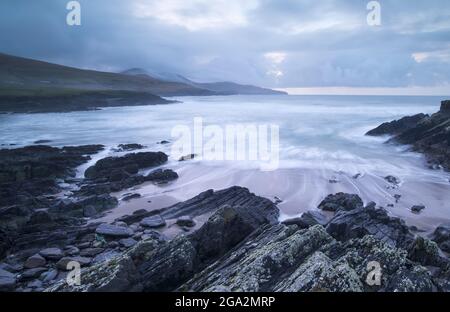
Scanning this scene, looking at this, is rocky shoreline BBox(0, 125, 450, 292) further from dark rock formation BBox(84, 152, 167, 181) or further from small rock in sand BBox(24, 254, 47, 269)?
dark rock formation BBox(84, 152, 167, 181)

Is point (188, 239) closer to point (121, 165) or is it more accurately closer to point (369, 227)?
point (369, 227)

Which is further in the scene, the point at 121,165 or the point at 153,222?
the point at 121,165

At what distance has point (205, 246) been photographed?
825cm

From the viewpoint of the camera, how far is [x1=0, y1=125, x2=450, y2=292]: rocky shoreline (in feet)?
20.5

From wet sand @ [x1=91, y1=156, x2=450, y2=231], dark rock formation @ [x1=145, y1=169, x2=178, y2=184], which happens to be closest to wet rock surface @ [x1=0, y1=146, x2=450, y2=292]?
wet sand @ [x1=91, y1=156, x2=450, y2=231]

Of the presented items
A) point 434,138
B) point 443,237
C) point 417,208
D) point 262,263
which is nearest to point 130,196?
point 262,263

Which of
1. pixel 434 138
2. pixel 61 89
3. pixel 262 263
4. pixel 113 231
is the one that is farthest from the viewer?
pixel 61 89

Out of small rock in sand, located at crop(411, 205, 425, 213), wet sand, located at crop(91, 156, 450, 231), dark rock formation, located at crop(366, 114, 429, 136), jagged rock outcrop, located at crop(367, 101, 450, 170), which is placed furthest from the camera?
dark rock formation, located at crop(366, 114, 429, 136)

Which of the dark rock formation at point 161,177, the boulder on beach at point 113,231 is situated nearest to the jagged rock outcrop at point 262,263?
the boulder on beach at point 113,231

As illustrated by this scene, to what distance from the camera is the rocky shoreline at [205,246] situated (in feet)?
20.5

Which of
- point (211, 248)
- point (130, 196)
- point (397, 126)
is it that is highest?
point (397, 126)

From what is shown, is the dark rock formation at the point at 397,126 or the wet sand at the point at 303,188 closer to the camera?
the wet sand at the point at 303,188

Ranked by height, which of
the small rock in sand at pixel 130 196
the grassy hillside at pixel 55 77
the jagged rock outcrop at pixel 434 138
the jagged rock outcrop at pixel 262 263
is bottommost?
the small rock in sand at pixel 130 196

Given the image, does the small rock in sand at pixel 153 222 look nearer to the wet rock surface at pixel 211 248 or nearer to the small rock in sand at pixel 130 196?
the wet rock surface at pixel 211 248
